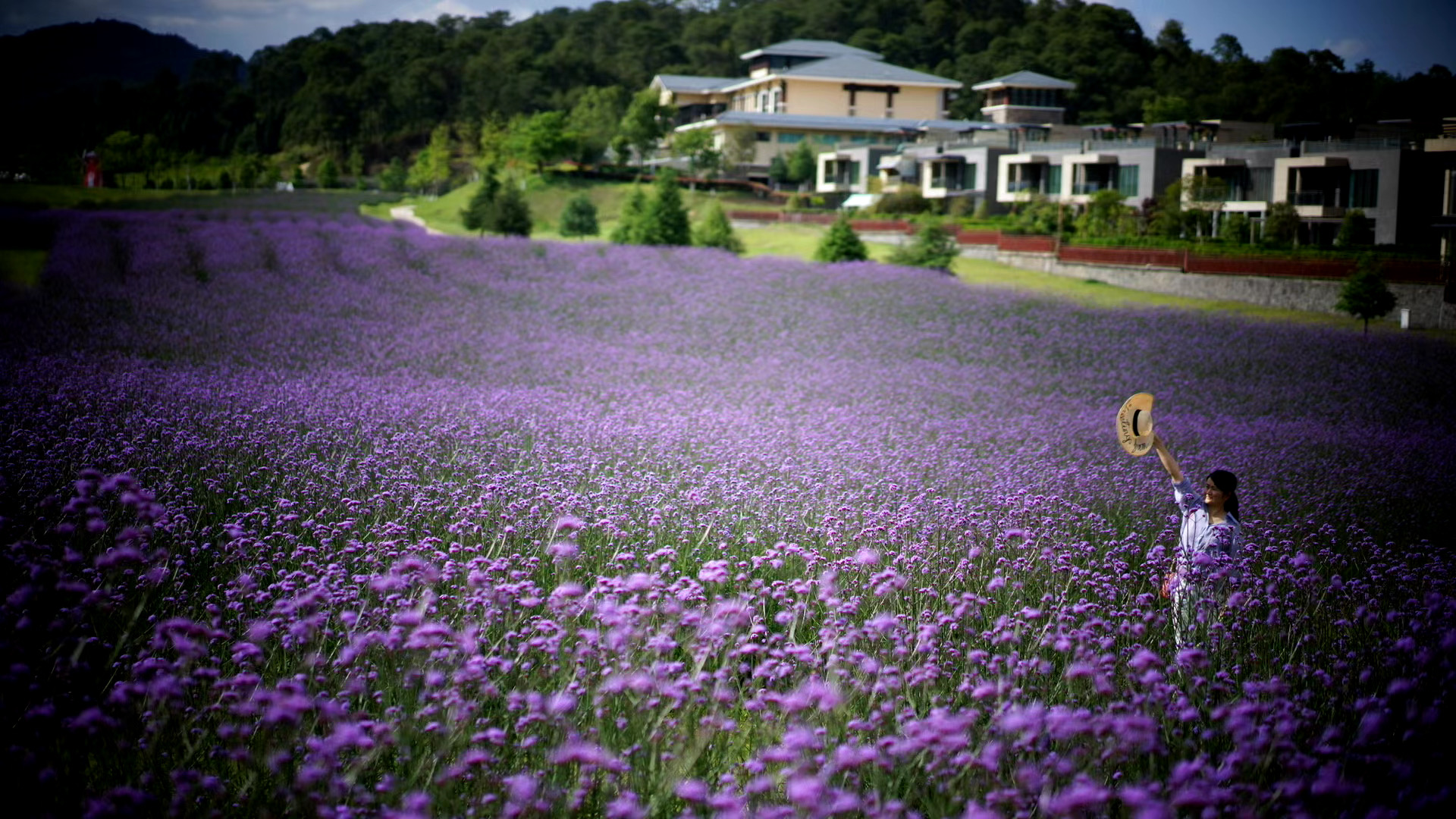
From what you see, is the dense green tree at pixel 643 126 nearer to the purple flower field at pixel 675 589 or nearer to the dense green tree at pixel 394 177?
the dense green tree at pixel 394 177

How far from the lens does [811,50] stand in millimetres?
76562

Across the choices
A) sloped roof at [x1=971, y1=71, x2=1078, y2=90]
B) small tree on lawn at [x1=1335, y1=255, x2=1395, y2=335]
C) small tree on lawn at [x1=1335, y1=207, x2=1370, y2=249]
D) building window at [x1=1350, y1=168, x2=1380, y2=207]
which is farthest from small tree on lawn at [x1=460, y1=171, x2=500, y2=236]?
sloped roof at [x1=971, y1=71, x2=1078, y2=90]

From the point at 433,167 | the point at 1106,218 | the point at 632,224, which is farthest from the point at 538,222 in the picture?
the point at 1106,218

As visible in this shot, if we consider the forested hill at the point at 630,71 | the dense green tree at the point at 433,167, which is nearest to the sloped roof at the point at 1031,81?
the forested hill at the point at 630,71

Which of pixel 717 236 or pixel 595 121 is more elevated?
pixel 595 121

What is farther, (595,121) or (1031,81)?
(1031,81)

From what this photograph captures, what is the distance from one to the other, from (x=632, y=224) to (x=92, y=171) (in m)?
14.2

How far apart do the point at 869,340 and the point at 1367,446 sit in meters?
7.47

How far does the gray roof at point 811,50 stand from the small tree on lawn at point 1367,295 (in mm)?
62807

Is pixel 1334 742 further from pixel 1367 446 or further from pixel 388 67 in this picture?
pixel 388 67

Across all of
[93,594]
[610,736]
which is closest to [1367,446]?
[610,736]

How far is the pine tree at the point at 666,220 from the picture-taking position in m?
28.9

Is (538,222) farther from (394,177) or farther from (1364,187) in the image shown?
(1364,187)

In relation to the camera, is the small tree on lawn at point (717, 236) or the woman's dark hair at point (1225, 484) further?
the small tree on lawn at point (717, 236)
